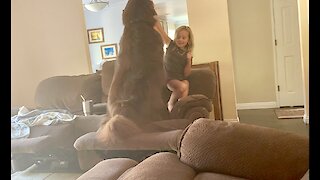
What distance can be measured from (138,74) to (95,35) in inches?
10.8

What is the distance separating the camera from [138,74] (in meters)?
1.56

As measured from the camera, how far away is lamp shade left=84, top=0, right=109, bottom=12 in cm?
152

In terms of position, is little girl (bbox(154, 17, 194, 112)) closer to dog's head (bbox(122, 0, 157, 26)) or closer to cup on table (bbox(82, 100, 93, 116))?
dog's head (bbox(122, 0, 157, 26))

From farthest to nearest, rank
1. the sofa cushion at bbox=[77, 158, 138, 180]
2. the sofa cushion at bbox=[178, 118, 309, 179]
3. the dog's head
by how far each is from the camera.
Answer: the dog's head → the sofa cushion at bbox=[77, 158, 138, 180] → the sofa cushion at bbox=[178, 118, 309, 179]

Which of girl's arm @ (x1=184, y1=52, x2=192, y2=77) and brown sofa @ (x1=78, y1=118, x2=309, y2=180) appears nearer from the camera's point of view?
brown sofa @ (x1=78, y1=118, x2=309, y2=180)

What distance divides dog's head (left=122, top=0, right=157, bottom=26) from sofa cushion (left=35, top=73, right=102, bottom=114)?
1.02 feet

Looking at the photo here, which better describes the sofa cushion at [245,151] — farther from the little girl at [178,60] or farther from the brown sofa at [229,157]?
the little girl at [178,60]

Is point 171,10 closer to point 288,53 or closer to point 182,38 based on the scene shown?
point 182,38

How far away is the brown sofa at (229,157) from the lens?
1.19 m

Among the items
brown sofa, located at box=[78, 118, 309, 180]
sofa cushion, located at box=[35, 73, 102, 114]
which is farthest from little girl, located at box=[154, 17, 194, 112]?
sofa cushion, located at box=[35, 73, 102, 114]

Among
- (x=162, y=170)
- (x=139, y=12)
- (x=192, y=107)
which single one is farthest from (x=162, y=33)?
(x=162, y=170)

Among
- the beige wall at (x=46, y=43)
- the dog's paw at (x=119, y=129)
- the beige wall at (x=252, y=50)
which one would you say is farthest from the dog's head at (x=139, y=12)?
the dog's paw at (x=119, y=129)
